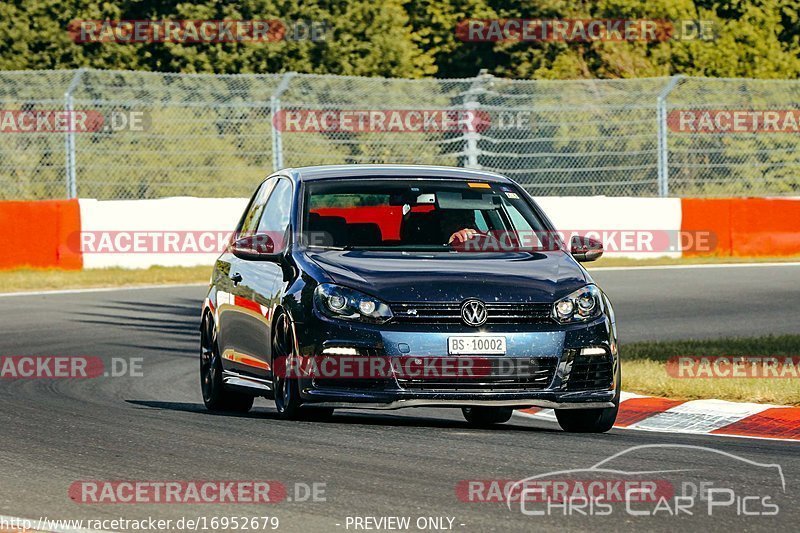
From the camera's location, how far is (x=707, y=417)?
11031mm

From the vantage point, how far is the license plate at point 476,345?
9398 mm

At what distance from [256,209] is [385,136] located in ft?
64.8

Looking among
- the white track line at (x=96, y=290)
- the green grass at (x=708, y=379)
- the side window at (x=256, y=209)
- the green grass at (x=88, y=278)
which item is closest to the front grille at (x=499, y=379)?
the green grass at (x=708, y=379)

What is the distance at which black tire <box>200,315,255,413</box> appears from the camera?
37.4ft

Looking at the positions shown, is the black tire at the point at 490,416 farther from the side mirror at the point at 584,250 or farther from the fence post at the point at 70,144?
the fence post at the point at 70,144

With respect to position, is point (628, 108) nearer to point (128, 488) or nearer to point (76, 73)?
point (76, 73)

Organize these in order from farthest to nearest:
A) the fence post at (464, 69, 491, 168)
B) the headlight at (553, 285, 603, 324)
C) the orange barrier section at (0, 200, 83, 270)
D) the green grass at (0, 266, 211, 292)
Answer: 1. the fence post at (464, 69, 491, 168)
2. the orange barrier section at (0, 200, 83, 270)
3. the green grass at (0, 266, 211, 292)
4. the headlight at (553, 285, 603, 324)

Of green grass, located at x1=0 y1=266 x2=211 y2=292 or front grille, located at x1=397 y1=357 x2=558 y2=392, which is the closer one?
front grille, located at x1=397 y1=357 x2=558 y2=392

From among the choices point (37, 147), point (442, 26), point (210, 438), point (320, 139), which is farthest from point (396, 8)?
point (210, 438)

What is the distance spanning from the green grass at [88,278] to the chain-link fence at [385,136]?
2.08 m

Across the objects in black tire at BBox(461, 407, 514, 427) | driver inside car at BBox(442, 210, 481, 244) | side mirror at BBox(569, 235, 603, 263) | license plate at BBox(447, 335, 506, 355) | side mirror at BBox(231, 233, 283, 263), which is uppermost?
driver inside car at BBox(442, 210, 481, 244)

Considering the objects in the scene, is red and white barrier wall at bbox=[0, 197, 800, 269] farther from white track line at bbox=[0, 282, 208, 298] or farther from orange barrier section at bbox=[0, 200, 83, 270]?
white track line at bbox=[0, 282, 208, 298]

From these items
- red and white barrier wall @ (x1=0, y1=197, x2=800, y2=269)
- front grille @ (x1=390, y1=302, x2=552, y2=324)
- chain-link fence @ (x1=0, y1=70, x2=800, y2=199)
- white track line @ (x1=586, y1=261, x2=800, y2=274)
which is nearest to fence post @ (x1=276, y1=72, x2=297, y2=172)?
chain-link fence @ (x1=0, y1=70, x2=800, y2=199)

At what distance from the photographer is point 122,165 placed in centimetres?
2831
